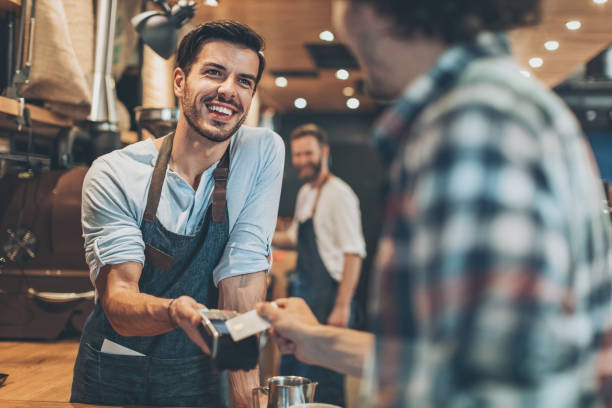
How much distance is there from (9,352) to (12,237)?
0.48m

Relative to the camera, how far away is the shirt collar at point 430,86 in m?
0.64

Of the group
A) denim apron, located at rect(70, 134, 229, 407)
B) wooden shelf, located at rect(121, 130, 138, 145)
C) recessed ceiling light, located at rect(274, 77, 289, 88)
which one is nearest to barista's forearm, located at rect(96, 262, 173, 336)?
denim apron, located at rect(70, 134, 229, 407)

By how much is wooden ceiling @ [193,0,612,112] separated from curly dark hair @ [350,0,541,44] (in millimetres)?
2899

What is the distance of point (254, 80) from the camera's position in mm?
1718

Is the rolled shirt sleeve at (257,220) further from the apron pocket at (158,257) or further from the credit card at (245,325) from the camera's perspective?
the credit card at (245,325)

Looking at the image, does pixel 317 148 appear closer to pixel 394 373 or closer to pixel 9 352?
pixel 9 352

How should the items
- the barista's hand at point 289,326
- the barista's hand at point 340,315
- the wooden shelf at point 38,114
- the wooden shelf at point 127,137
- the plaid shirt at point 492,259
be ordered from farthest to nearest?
the barista's hand at point 340,315 < the wooden shelf at point 127,137 < the wooden shelf at point 38,114 < the barista's hand at point 289,326 < the plaid shirt at point 492,259

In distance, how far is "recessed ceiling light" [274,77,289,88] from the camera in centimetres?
679

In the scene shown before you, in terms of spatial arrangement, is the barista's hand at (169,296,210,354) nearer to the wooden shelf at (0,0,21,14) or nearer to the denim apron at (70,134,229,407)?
the denim apron at (70,134,229,407)

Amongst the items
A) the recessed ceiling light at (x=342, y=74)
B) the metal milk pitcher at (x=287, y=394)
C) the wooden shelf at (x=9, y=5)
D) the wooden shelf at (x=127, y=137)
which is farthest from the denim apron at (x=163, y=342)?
the recessed ceiling light at (x=342, y=74)

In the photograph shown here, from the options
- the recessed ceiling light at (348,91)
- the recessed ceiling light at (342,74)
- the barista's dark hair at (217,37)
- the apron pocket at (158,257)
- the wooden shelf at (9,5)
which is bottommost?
the apron pocket at (158,257)

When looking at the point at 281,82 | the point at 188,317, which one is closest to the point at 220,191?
the point at 188,317

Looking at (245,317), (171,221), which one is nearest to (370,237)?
(171,221)

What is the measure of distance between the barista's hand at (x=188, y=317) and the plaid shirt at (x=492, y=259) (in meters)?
A: 0.58
